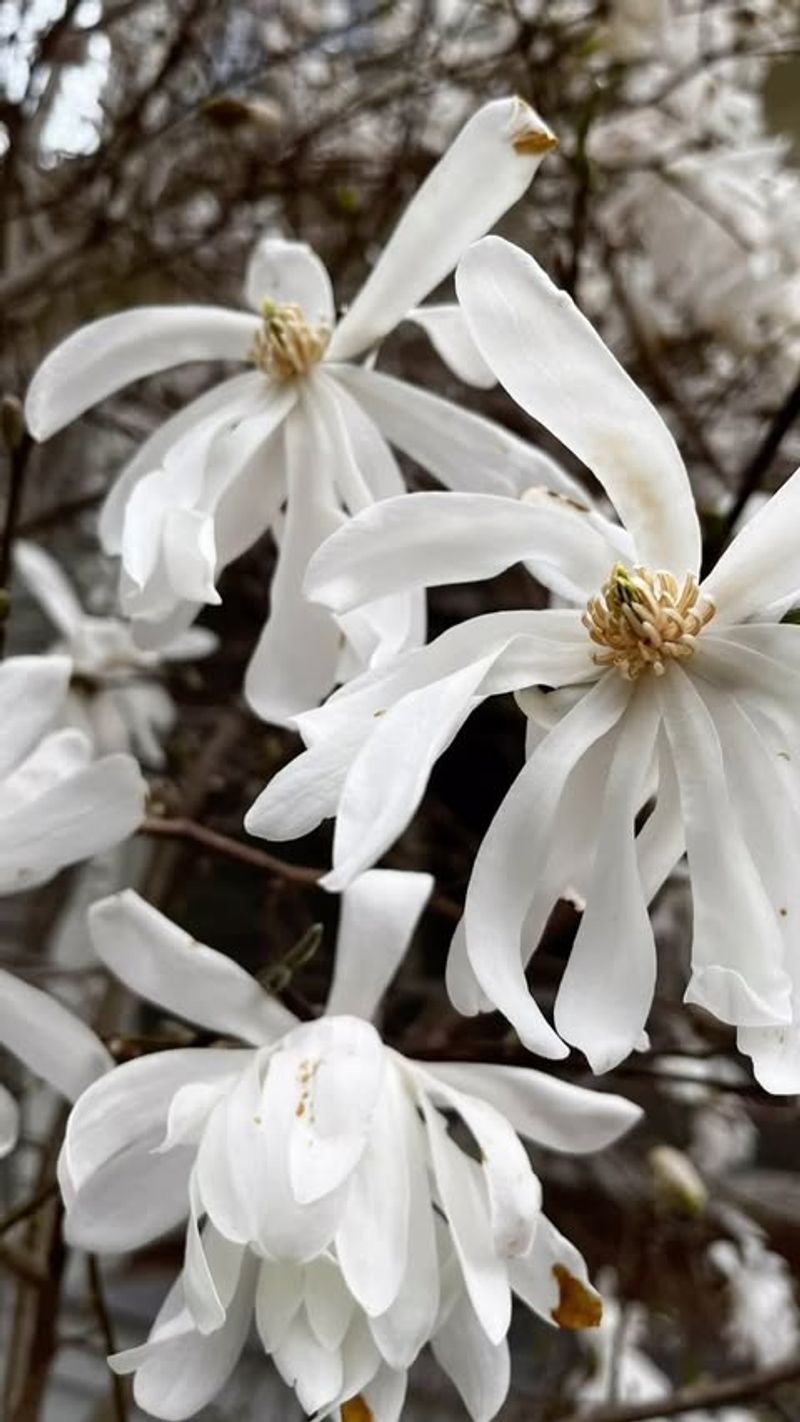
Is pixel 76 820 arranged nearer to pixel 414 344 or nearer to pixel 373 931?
pixel 373 931

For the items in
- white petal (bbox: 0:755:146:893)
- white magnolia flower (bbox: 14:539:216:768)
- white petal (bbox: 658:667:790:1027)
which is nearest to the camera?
white petal (bbox: 658:667:790:1027)

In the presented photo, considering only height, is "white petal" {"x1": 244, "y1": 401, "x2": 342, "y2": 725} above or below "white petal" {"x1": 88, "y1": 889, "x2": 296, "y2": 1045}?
above

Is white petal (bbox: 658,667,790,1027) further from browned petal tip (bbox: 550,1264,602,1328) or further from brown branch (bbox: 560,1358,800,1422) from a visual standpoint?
brown branch (bbox: 560,1358,800,1422)

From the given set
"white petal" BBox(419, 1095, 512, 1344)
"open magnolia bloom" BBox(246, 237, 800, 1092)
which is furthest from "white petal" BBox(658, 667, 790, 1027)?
"white petal" BBox(419, 1095, 512, 1344)

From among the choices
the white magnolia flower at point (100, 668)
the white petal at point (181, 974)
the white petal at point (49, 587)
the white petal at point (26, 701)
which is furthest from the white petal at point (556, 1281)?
the white petal at point (49, 587)

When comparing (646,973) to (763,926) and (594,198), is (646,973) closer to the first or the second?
(763,926)

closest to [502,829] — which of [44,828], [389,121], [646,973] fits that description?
[646,973]

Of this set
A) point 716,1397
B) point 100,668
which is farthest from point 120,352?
point 716,1397
